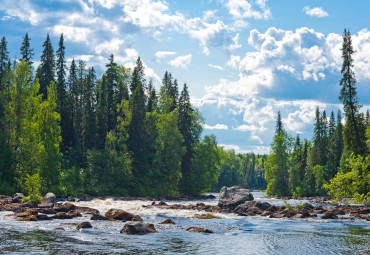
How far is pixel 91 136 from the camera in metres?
70.0

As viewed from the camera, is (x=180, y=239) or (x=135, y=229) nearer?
(x=180, y=239)

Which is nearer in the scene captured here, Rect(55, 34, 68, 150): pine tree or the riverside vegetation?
the riverside vegetation

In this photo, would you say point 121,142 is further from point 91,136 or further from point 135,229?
point 135,229

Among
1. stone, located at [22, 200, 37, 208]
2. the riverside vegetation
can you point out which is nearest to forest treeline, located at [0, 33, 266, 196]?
the riverside vegetation

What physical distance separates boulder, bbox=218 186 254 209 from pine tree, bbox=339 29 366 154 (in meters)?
14.4

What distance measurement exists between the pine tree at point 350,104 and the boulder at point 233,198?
47.1ft

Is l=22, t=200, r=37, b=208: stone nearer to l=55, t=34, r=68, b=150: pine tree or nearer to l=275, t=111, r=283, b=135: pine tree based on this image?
l=55, t=34, r=68, b=150: pine tree

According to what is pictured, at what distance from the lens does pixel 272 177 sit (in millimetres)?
92250

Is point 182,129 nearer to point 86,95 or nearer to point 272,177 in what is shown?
point 86,95

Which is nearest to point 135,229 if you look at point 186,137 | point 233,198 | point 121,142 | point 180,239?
point 180,239

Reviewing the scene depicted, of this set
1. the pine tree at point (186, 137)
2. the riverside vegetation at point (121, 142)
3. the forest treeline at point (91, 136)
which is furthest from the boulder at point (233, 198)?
the pine tree at point (186, 137)

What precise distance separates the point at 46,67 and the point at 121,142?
20.4 metres

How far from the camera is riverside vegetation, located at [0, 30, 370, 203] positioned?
49312mm

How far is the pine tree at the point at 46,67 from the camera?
7219 centimetres
